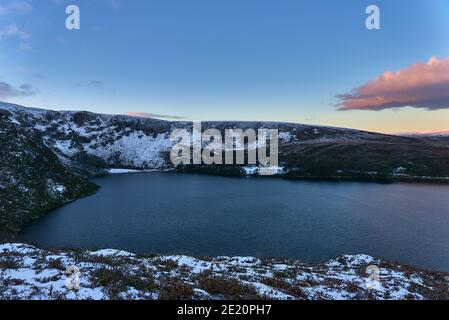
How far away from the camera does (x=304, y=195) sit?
95812 mm

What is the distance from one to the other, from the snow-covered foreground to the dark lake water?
64.1ft

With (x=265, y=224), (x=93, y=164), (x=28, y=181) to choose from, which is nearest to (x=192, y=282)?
(x=265, y=224)

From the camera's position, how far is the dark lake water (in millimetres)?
48000

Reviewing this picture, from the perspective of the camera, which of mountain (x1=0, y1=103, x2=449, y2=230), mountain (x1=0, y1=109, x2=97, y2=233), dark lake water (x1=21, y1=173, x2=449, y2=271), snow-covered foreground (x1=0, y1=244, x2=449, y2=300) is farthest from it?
mountain (x1=0, y1=103, x2=449, y2=230)

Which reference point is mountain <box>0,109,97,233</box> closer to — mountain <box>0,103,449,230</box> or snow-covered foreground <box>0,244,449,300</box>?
mountain <box>0,103,449,230</box>

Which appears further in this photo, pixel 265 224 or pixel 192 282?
pixel 265 224

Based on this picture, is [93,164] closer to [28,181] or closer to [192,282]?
[28,181]

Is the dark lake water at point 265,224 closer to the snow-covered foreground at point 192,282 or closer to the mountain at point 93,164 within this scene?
the mountain at point 93,164

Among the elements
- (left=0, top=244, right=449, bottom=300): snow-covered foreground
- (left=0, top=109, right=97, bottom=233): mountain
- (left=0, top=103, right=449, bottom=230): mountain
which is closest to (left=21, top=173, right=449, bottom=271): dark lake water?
(left=0, top=109, right=97, bottom=233): mountain

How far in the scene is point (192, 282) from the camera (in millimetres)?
19375

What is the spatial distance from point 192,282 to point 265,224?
4412 cm

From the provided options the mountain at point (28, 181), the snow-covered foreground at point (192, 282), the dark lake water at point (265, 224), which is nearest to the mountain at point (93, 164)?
the mountain at point (28, 181)

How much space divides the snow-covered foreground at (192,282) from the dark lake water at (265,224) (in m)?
19.5
